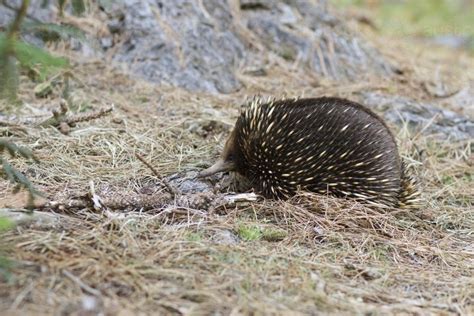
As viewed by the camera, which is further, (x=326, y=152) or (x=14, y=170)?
(x=326, y=152)

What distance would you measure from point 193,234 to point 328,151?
4.38 ft

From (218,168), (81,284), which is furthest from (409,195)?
(81,284)

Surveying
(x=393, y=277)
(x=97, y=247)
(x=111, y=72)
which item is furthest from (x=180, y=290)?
(x=111, y=72)

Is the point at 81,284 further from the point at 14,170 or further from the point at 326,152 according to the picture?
the point at 326,152

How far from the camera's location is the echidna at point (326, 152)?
4047 millimetres

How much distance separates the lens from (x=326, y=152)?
4043 millimetres

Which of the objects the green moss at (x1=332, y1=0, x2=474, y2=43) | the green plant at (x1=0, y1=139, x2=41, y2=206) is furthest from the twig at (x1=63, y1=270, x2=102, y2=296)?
the green moss at (x1=332, y1=0, x2=474, y2=43)

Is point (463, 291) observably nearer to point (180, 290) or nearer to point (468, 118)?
point (180, 290)

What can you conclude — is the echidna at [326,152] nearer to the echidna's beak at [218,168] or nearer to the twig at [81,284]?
the echidna's beak at [218,168]

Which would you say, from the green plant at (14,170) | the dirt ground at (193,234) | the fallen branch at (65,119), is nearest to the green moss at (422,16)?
the dirt ground at (193,234)

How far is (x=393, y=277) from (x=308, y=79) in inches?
152

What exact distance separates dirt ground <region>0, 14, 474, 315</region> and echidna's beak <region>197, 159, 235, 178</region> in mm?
78

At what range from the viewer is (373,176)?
13.4 ft

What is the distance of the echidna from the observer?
4047mm
